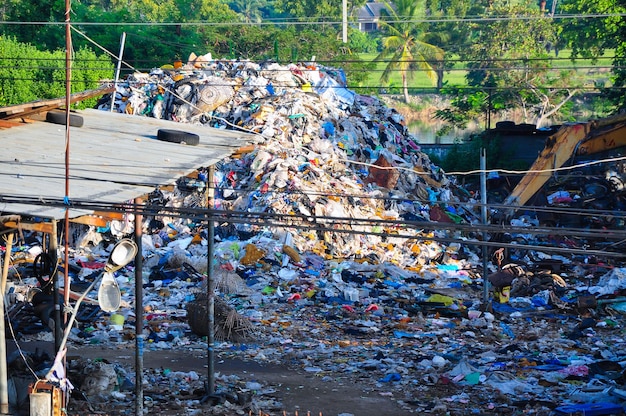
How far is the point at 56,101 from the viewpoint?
12.2 metres

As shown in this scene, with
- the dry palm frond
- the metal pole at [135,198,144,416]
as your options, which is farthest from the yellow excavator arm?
the metal pole at [135,198,144,416]

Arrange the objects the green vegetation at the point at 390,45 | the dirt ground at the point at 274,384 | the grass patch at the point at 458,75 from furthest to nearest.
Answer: the grass patch at the point at 458,75, the green vegetation at the point at 390,45, the dirt ground at the point at 274,384

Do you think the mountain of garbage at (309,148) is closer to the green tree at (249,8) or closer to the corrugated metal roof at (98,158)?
the corrugated metal roof at (98,158)

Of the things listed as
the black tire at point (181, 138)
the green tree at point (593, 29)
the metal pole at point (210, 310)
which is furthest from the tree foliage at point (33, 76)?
the metal pole at point (210, 310)

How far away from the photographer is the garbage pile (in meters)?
11.0

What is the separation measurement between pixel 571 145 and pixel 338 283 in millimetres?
6747

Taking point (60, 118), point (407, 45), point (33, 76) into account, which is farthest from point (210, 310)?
point (407, 45)

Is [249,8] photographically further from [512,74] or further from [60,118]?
[60,118]

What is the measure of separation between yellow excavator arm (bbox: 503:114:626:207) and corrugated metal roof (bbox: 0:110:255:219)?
29.8 ft

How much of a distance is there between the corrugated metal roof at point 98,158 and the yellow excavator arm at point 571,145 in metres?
9.09

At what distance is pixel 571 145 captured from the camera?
65.0 ft

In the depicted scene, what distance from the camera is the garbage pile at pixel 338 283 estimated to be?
36.1 ft

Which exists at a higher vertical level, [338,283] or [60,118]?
[60,118]

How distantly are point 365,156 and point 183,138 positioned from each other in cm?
1108
